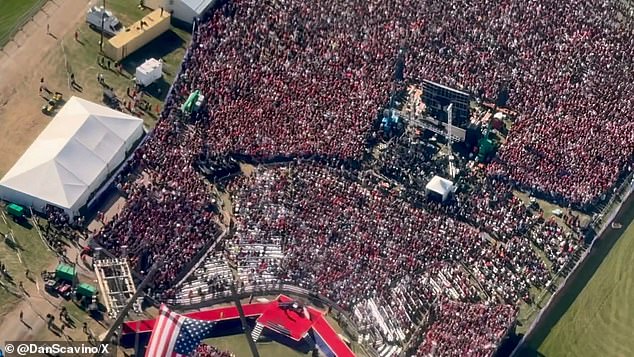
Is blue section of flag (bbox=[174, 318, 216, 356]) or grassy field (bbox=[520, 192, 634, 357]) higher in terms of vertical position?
grassy field (bbox=[520, 192, 634, 357])

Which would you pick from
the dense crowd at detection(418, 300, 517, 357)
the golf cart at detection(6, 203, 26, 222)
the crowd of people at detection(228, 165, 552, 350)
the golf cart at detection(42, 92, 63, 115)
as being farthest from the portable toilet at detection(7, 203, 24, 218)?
the dense crowd at detection(418, 300, 517, 357)

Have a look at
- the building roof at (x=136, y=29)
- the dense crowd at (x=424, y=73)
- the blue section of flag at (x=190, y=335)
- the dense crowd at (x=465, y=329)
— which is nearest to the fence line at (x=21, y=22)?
the building roof at (x=136, y=29)

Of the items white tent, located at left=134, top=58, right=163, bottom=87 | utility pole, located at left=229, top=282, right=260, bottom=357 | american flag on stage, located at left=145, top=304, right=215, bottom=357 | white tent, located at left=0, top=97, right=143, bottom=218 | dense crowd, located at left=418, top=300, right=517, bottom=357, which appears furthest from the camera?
white tent, located at left=134, top=58, right=163, bottom=87

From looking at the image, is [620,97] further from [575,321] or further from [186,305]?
[186,305]

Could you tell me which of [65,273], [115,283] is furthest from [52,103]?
[115,283]

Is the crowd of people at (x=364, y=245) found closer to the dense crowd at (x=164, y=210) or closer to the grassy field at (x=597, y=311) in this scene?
the grassy field at (x=597, y=311)

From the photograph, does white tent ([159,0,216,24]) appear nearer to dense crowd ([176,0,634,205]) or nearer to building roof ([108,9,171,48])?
building roof ([108,9,171,48])

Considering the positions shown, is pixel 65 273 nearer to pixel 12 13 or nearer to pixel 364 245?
pixel 364 245
